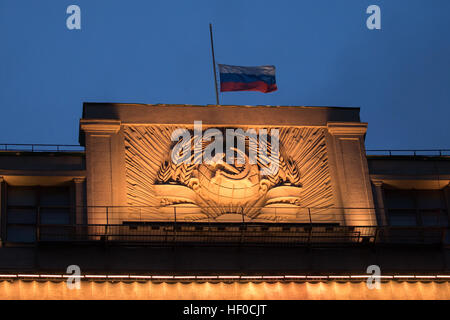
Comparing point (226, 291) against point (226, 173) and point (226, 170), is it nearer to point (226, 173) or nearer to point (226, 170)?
point (226, 173)

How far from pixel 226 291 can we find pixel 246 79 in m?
9.41

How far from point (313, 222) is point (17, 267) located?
1029cm

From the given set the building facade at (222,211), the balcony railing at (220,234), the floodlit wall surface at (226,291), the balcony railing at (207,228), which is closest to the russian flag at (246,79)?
the building facade at (222,211)

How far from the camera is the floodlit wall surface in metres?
35.8

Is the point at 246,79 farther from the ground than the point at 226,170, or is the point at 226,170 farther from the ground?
the point at 246,79

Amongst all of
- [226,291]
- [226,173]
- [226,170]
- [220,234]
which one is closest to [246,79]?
[226,170]

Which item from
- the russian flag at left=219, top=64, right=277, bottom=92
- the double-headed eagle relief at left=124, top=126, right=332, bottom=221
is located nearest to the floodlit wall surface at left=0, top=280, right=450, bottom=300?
the double-headed eagle relief at left=124, top=126, right=332, bottom=221

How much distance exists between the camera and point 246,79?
42719mm

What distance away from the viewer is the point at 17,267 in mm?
36594

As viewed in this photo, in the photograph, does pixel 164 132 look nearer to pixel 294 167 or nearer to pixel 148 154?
pixel 148 154

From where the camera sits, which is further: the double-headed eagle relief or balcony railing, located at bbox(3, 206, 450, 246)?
the double-headed eagle relief

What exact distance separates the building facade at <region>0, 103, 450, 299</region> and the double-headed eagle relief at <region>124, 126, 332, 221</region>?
48 millimetres

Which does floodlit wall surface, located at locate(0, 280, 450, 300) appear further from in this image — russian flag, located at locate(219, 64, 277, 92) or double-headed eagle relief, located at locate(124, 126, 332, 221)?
russian flag, located at locate(219, 64, 277, 92)
